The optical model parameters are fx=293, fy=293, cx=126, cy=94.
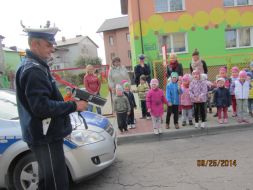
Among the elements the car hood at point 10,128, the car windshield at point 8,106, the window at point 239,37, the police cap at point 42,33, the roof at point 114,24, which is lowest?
the car hood at point 10,128

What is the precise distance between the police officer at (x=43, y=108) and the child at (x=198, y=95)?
4.90m

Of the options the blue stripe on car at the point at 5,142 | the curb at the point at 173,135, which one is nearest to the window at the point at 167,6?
the curb at the point at 173,135

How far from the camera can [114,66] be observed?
8273 millimetres

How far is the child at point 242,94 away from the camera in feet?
24.1

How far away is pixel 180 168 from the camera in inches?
188

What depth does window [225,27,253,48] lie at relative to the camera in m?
19.4

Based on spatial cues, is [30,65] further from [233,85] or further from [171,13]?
[171,13]

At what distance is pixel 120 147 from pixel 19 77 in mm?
4346

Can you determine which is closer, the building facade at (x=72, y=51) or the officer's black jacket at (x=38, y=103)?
the officer's black jacket at (x=38, y=103)

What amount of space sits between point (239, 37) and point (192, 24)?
3473 millimetres

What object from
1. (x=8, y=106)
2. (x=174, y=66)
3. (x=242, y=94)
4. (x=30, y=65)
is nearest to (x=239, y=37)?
(x=174, y=66)

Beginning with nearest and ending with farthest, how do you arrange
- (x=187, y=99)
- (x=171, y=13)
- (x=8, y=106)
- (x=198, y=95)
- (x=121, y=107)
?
(x=8, y=106)
(x=198, y=95)
(x=121, y=107)
(x=187, y=99)
(x=171, y=13)

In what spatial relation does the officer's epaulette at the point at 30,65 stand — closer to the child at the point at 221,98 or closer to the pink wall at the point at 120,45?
the child at the point at 221,98

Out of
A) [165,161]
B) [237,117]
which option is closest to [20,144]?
[165,161]
